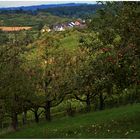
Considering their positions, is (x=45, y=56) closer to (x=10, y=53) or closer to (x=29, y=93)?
(x=29, y=93)

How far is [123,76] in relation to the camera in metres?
20.0

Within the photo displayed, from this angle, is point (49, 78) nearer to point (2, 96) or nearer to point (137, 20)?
point (2, 96)

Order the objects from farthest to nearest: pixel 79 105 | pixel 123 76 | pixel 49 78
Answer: pixel 79 105
pixel 49 78
pixel 123 76

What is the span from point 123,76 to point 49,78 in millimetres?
31690

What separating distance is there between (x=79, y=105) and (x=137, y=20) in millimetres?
52955

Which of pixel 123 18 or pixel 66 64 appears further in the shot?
pixel 66 64

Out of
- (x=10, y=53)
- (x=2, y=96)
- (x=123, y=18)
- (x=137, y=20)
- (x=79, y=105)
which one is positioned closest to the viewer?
(x=137, y=20)

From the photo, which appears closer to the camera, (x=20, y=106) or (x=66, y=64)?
(x=20, y=106)

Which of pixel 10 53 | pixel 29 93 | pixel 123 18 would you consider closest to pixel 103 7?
pixel 123 18

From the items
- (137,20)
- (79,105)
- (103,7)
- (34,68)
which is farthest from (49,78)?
(137,20)

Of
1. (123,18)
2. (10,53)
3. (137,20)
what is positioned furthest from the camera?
(10,53)

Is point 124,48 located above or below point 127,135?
above

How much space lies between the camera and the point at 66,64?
188 feet

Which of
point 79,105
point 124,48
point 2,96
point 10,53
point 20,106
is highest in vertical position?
Result: point 124,48
